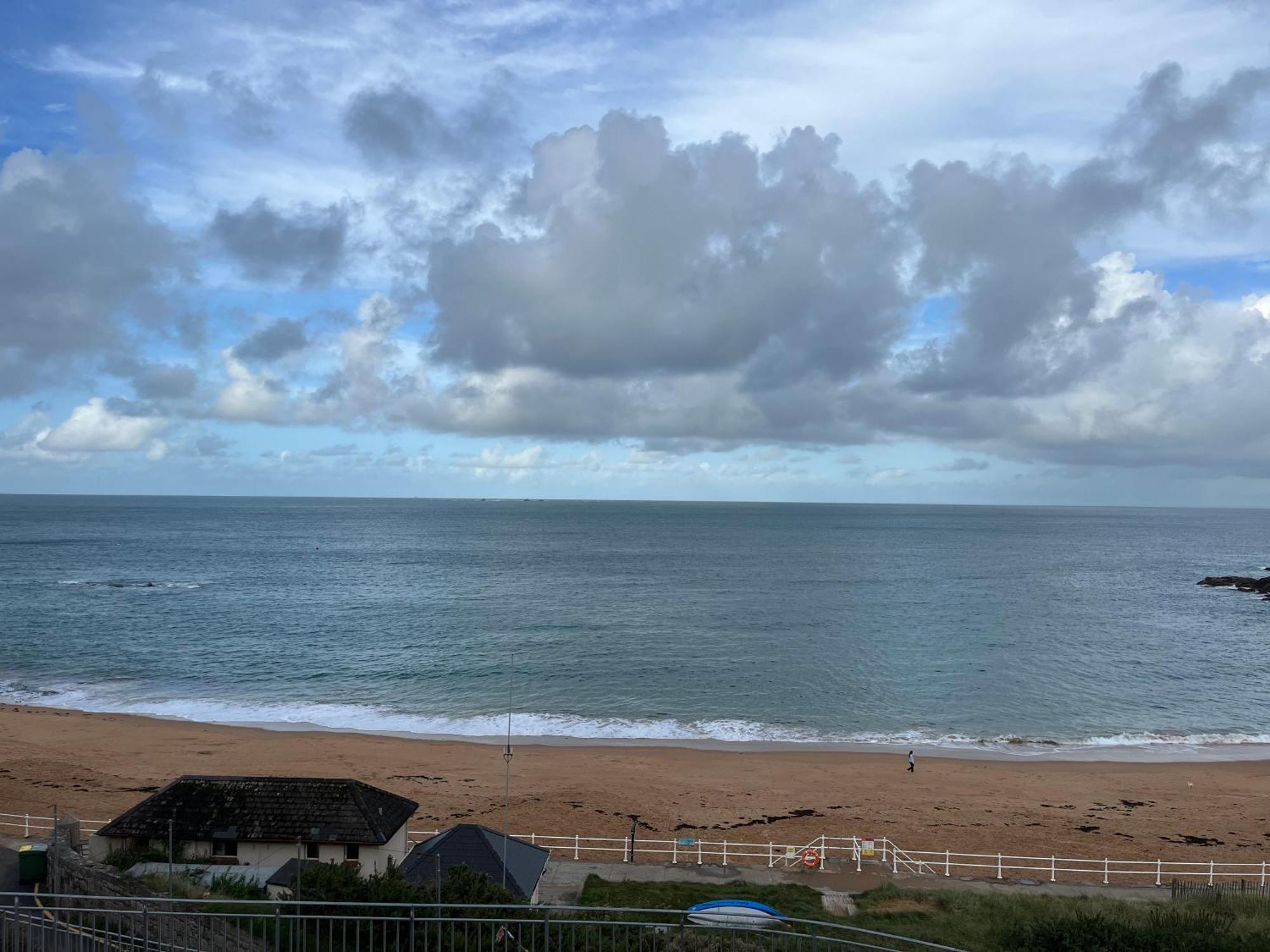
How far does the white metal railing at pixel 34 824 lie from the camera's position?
24.8 m

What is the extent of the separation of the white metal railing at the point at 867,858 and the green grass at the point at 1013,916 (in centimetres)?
301

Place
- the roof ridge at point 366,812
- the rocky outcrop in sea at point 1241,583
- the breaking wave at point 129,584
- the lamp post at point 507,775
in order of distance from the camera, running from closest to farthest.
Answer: the lamp post at point 507,775 < the roof ridge at point 366,812 < the breaking wave at point 129,584 < the rocky outcrop in sea at point 1241,583

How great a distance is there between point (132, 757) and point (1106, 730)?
43049 mm

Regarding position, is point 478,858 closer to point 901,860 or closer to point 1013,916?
point 1013,916

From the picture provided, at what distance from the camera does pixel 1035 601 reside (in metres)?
83.0

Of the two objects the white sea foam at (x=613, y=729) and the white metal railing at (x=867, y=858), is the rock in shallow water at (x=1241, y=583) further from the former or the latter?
the white metal railing at (x=867, y=858)

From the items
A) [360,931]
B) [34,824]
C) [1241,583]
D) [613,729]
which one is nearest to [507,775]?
[613,729]

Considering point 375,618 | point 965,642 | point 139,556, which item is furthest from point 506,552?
point 965,642

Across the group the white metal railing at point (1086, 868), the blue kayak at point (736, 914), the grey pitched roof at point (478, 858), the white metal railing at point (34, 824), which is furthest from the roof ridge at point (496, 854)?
the white metal railing at point (34, 824)

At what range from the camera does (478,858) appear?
18.4 metres

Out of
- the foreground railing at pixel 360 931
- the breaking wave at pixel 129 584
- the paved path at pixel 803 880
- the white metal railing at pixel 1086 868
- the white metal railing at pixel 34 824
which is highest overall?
the breaking wave at pixel 129 584

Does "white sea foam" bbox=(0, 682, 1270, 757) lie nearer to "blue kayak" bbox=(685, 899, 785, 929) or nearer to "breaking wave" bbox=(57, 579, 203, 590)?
"blue kayak" bbox=(685, 899, 785, 929)

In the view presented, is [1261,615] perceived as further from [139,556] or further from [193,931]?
[139,556]

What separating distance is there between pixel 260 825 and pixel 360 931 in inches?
352
